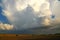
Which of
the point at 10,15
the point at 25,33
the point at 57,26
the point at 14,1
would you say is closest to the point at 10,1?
the point at 14,1

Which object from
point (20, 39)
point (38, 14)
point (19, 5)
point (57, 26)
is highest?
point (19, 5)

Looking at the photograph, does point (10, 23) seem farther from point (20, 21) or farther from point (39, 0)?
point (39, 0)

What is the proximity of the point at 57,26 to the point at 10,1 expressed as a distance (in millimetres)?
551

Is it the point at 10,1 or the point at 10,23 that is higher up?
the point at 10,1

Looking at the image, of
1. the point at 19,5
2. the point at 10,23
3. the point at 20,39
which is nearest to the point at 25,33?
the point at 20,39

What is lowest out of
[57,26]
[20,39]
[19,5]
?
[20,39]

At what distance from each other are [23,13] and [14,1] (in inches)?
6.2

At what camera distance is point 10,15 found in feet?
5.22

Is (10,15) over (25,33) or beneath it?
over

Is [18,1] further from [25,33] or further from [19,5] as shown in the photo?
[25,33]

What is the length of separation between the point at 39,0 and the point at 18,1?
22 centimetres

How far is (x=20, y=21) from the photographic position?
1.60m

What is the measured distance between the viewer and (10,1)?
1.60m

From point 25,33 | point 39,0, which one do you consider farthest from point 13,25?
point 39,0
